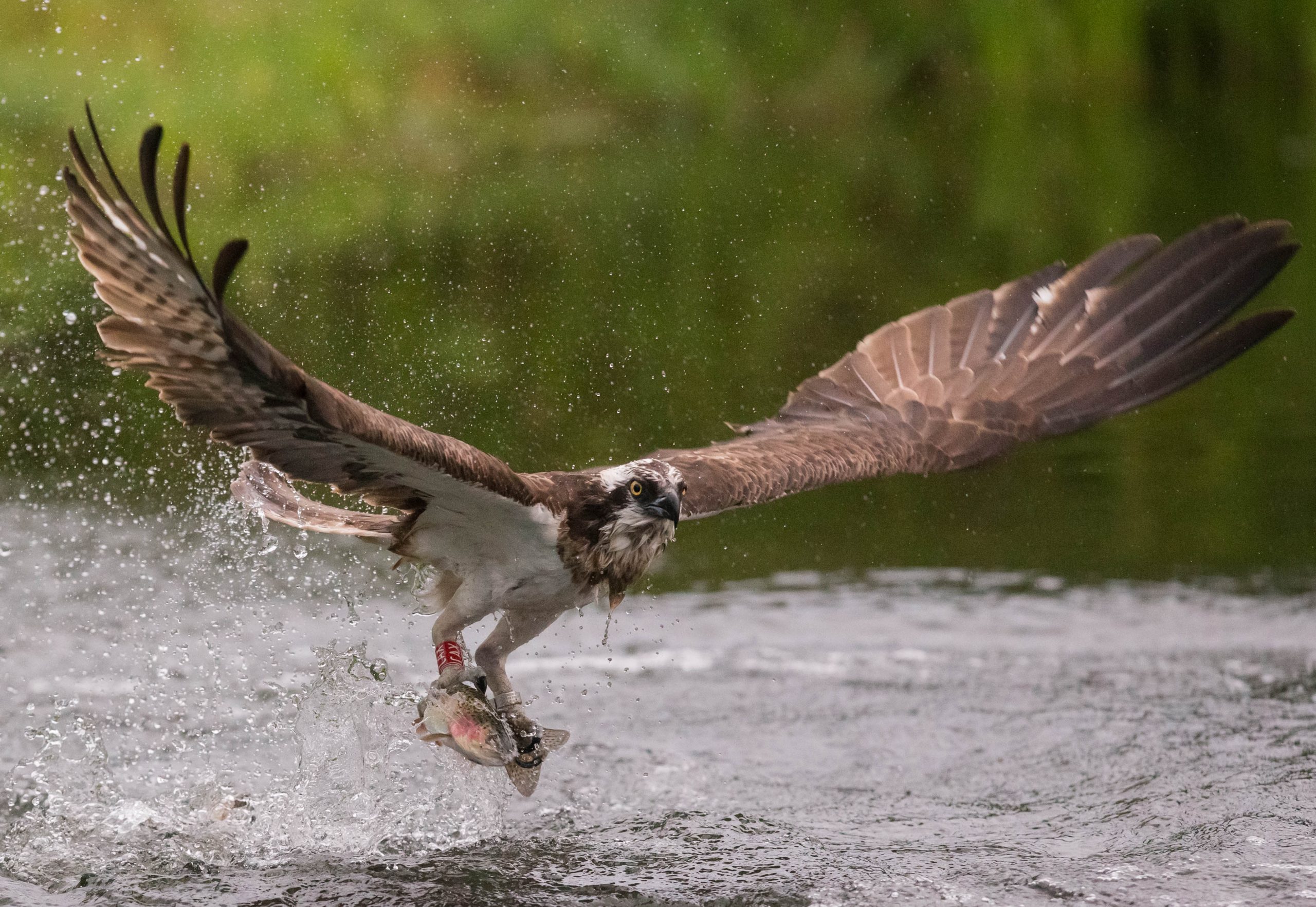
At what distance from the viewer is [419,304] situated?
14.9 m

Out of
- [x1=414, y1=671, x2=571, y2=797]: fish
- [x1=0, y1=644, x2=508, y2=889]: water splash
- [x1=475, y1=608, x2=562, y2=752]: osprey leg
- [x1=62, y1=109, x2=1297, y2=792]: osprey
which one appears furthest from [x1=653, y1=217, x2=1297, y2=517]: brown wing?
[x1=0, y1=644, x2=508, y2=889]: water splash

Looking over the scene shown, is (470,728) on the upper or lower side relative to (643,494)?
lower

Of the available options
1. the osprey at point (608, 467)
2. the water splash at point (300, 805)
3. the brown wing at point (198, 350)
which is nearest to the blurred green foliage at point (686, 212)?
the osprey at point (608, 467)

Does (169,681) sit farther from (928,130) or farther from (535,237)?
(928,130)

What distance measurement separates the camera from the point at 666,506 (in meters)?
6.55

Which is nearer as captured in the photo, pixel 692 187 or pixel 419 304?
pixel 419 304

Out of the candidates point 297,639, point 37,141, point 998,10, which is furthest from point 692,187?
point 297,639

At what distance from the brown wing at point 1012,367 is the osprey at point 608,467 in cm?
1

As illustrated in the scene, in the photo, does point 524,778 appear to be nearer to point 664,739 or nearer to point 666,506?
point 666,506

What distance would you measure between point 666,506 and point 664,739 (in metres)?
2.31

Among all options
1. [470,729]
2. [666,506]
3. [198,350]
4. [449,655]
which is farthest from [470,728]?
[198,350]

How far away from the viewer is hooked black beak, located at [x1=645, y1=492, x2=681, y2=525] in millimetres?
6543

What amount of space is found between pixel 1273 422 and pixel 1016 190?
8.25m

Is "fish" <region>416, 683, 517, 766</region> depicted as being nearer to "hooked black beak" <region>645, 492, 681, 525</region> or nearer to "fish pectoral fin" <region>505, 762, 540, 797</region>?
"fish pectoral fin" <region>505, 762, 540, 797</region>
